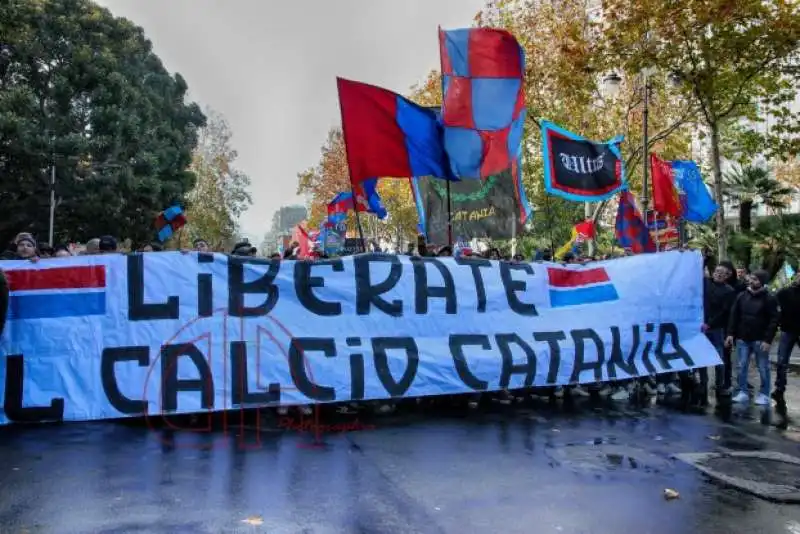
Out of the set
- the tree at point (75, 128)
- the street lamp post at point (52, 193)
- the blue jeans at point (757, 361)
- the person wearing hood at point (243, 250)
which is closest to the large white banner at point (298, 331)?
the blue jeans at point (757, 361)

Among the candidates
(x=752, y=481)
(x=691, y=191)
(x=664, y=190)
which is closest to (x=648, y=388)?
(x=752, y=481)

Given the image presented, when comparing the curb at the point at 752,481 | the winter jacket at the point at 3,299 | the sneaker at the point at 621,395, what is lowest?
the curb at the point at 752,481

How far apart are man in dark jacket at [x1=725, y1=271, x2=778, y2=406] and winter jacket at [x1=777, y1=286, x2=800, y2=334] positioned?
15 cm

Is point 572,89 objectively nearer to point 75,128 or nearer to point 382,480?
point 382,480

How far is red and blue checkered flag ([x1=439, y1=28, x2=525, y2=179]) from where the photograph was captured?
9969 mm

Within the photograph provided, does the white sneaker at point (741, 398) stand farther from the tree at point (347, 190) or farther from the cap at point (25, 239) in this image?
the tree at point (347, 190)

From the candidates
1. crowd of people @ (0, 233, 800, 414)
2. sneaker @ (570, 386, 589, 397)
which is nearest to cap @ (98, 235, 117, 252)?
crowd of people @ (0, 233, 800, 414)

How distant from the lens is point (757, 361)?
10.0 m

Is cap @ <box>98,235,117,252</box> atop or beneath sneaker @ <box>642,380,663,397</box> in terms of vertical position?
atop

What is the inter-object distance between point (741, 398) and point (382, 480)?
6.11 metres

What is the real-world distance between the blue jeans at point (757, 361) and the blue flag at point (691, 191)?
230 inches

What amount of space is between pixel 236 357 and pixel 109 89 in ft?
85.2

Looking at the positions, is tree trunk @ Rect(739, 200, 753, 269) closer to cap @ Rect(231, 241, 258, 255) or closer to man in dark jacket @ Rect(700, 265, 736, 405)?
man in dark jacket @ Rect(700, 265, 736, 405)

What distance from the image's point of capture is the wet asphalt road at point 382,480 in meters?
4.96
